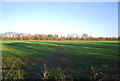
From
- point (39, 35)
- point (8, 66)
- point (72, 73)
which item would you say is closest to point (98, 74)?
point (72, 73)

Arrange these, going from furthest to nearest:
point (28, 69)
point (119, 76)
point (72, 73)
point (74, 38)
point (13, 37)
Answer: point (74, 38) < point (13, 37) < point (28, 69) < point (72, 73) < point (119, 76)

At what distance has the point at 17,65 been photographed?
29.7 ft

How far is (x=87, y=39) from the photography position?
3198 centimetres

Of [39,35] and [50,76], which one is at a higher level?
[39,35]

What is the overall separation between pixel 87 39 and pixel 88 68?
2466cm

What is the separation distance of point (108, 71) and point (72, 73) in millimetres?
2983

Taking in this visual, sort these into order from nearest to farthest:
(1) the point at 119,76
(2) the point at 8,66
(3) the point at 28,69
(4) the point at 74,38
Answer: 1. (1) the point at 119,76
2. (3) the point at 28,69
3. (2) the point at 8,66
4. (4) the point at 74,38

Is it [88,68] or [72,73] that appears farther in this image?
[88,68]

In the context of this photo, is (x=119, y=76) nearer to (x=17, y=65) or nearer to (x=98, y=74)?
(x=98, y=74)

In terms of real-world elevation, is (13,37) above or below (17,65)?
above

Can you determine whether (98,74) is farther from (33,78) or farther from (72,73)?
(33,78)

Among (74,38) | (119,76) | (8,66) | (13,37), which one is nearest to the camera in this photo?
(119,76)

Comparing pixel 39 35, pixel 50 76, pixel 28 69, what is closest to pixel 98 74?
pixel 50 76

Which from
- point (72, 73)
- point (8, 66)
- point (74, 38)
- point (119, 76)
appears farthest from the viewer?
point (74, 38)
